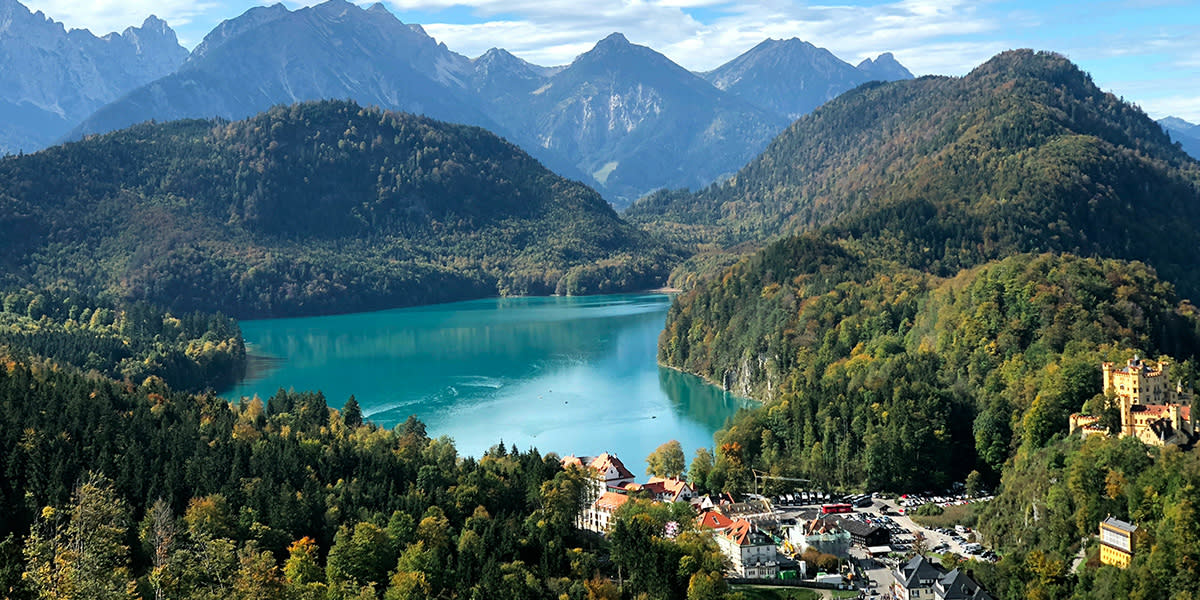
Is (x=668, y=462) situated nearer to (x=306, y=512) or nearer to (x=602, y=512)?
(x=602, y=512)

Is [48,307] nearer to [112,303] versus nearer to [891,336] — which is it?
[112,303]

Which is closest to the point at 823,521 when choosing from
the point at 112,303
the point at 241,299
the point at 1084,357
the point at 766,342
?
the point at 1084,357

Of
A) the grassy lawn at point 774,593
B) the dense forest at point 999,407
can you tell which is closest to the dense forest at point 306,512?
the grassy lawn at point 774,593

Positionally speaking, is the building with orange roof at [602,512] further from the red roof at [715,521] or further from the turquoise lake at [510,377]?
the turquoise lake at [510,377]

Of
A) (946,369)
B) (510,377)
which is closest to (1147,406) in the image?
(946,369)

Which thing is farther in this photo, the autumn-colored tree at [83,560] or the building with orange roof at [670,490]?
the building with orange roof at [670,490]

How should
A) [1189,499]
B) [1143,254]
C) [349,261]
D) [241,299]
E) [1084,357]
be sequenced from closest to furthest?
1. [1189,499]
2. [1084,357]
3. [1143,254]
4. [241,299]
5. [349,261]
